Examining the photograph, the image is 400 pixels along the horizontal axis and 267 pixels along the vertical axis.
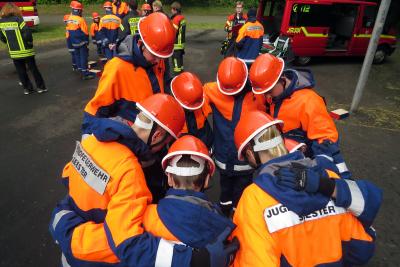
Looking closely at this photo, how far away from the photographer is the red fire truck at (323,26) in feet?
31.5

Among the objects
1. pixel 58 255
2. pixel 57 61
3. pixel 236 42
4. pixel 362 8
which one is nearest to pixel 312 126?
pixel 58 255

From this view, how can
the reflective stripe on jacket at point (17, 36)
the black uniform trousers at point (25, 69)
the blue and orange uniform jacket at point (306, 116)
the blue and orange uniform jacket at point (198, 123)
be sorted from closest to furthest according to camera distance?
1. the blue and orange uniform jacket at point (306, 116)
2. the blue and orange uniform jacket at point (198, 123)
3. the reflective stripe on jacket at point (17, 36)
4. the black uniform trousers at point (25, 69)

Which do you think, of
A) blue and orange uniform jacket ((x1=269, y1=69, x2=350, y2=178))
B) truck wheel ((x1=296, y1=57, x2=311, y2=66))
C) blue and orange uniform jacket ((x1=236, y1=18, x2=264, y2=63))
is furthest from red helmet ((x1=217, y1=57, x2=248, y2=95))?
truck wheel ((x1=296, y1=57, x2=311, y2=66))

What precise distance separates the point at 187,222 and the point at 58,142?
184 inches

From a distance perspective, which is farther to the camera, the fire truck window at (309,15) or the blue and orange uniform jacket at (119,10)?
the blue and orange uniform jacket at (119,10)

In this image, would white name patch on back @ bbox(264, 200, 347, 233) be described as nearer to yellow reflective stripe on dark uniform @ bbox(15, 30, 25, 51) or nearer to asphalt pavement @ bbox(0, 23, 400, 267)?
asphalt pavement @ bbox(0, 23, 400, 267)

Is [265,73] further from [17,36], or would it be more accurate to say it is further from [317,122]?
[17,36]

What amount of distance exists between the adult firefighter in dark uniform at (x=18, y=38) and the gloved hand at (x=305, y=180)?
7585 millimetres

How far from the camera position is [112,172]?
171cm

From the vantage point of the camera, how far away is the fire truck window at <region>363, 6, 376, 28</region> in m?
10.1

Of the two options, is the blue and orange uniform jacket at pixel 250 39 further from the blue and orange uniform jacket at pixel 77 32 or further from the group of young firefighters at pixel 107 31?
the blue and orange uniform jacket at pixel 77 32

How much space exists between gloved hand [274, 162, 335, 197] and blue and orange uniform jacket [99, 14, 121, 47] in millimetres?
8634

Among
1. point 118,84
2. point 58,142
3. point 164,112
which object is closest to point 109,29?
point 58,142

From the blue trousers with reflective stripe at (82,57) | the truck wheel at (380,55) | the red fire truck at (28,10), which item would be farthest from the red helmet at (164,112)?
the red fire truck at (28,10)
